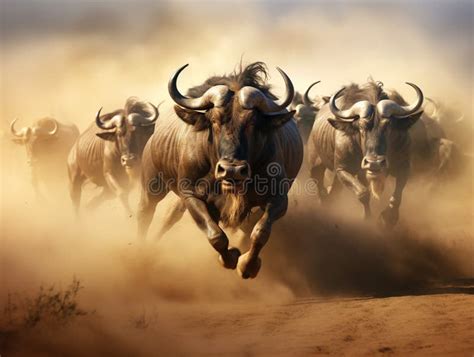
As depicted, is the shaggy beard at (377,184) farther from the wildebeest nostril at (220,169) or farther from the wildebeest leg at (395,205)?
the wildebeest nostril at (220,169)

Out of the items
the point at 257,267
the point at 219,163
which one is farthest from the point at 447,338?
the point at 219,163

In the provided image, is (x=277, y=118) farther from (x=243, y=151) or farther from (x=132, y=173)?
(x=132, y=173)

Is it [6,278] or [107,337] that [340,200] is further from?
[107,337]

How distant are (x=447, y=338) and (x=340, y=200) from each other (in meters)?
7.54

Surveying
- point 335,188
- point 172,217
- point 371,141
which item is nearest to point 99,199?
point 335,188

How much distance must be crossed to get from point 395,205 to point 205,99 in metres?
5.53

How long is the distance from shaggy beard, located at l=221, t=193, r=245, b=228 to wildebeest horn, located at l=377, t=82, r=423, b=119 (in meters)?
5.57

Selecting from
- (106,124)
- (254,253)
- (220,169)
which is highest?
(106,124)

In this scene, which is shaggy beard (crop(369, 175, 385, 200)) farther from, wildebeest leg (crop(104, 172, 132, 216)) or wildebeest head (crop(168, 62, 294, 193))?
wildebeest leg (crop(104, 172, 132, 216))

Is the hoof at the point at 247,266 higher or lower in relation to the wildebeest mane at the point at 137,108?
lower

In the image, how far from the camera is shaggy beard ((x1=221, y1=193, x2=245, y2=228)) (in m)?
9.52

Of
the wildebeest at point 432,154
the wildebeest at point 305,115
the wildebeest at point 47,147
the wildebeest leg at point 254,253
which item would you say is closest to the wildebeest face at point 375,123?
the wildebeest at point 432,154

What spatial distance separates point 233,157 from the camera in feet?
29.2

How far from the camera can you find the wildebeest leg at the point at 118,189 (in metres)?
16.1
